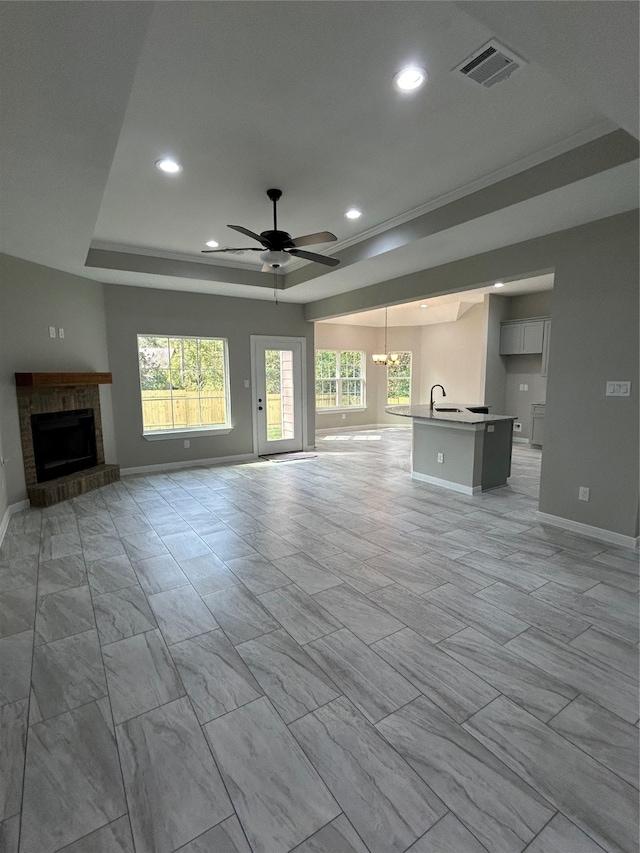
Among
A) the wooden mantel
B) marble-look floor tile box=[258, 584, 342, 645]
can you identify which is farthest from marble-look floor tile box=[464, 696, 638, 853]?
the wooden mantel

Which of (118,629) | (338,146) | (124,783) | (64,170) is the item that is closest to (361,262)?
(338,146)

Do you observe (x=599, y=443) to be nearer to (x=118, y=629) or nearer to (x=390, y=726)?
(x=390, y=726)

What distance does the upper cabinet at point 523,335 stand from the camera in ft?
24.5

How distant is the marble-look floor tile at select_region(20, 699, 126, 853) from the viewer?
1304mm

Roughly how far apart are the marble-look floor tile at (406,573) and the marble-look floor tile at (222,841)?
167 centimetres

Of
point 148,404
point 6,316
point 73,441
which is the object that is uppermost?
point 6,316

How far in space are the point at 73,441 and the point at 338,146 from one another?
4.61 m

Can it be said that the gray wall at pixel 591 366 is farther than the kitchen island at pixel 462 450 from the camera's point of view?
No

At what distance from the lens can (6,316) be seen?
4.18 m

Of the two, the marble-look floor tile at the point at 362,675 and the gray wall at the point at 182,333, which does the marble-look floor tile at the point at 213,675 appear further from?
the gray wall at the point at 182,333

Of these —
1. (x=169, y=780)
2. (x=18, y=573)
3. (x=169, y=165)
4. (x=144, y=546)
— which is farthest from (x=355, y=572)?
(x=169, y=165)

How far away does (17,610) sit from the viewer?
253cm

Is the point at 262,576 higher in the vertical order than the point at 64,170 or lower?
lower

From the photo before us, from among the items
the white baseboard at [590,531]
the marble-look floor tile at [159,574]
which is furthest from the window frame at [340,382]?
the marble-look floor tile at [159,574]
